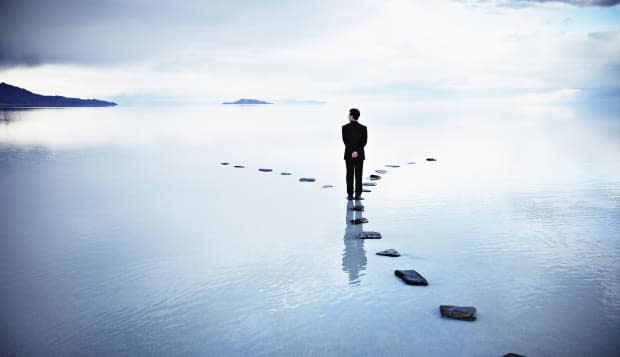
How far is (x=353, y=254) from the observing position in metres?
6.93

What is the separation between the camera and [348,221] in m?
8.99

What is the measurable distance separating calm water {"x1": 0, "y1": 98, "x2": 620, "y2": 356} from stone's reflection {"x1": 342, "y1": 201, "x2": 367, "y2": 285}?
0.04 meters

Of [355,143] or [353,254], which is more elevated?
[355,143]

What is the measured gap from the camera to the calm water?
4.46 metres

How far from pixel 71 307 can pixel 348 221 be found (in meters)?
5.41

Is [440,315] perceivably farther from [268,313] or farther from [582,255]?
[582,255]

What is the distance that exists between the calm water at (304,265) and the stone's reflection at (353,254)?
0.13 ft

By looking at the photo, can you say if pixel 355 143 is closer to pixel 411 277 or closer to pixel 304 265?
pixel 304 265

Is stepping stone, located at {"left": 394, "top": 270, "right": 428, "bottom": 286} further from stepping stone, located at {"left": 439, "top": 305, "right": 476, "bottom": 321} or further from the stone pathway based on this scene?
stepping stone, located at {"left": 439, "top": 305, "right": 476, "bottom": 321}

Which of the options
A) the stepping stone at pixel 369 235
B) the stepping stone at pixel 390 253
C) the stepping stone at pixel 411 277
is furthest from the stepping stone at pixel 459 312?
the stepping stone at pixel 369 235

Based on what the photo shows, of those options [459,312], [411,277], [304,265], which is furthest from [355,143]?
[459,312]

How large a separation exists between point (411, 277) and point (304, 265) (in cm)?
163

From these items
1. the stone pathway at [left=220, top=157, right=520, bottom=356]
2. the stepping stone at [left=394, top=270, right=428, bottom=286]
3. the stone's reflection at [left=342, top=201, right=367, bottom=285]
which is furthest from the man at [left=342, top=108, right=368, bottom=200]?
the stepping stone at [left=394, top=270, right=428, bottom=286]

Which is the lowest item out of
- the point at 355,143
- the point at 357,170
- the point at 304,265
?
the point at 304,265
